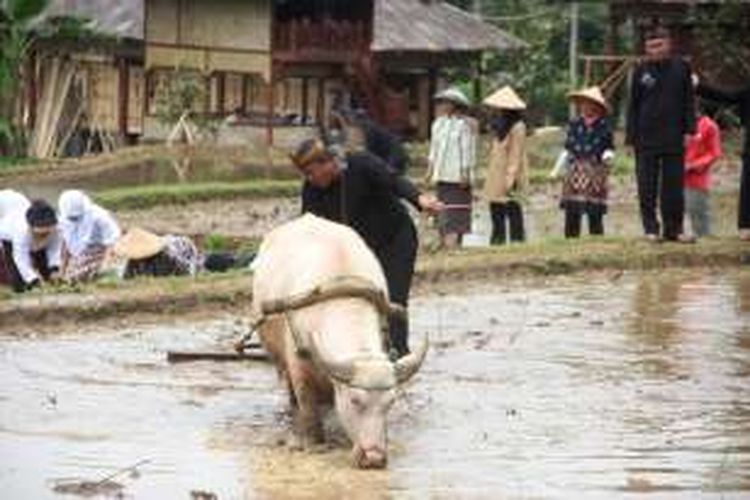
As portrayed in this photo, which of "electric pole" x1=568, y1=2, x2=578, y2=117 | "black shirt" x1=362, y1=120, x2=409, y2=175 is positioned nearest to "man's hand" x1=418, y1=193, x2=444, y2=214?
"black shirt" x1=362, y1=120, x2=409, y2=175

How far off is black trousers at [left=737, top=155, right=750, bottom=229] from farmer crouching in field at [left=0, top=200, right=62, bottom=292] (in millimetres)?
5355

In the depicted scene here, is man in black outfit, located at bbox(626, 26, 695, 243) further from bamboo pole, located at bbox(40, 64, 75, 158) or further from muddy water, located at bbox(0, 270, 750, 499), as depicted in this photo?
bamboo pole, located at bbox(40, 64, 75, 158)

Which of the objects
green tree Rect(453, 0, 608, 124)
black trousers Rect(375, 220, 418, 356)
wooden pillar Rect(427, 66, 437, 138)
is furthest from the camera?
green tree Rect(453, 0, 608, 124)

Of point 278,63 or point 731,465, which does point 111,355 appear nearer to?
point 731,465

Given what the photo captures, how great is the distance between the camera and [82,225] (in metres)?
14.6

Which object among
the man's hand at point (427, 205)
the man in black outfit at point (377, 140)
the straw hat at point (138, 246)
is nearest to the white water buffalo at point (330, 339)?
the man's hand at point (427, 205)

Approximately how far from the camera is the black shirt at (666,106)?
613 inches

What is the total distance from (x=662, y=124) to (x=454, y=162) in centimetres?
268

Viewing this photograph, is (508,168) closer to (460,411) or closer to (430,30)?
(460,411)

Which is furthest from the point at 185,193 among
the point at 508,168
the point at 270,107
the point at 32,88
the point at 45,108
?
the point at 32,88

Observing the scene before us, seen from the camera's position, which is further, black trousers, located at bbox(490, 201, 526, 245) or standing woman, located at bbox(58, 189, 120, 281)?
black trousers, located at bbox(490, 201, 526, 245)

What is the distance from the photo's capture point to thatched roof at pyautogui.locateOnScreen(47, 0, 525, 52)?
36.2m

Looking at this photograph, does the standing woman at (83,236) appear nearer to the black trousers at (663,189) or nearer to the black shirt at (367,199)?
the black trousers at (663,189)

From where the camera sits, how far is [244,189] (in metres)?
26.6
